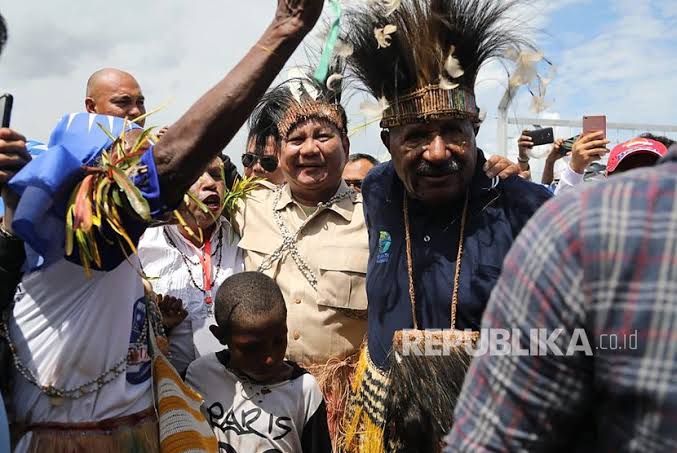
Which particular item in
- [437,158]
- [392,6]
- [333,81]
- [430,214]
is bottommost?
[430,214]

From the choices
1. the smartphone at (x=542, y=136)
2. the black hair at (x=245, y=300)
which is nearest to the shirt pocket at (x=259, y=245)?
the black hair at (x=245, y=300)

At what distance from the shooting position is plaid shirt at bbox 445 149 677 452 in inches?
37.7

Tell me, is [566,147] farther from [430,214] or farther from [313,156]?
[430,214]

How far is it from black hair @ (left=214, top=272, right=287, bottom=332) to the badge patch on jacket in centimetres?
44

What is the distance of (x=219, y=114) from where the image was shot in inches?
66.2

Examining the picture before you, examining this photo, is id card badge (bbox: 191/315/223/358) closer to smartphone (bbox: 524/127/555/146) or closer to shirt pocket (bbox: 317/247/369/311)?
shirt pocket (bbox: 317/247/369/311)

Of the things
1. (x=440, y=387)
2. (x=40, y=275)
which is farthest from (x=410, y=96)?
(x=40, y=275)

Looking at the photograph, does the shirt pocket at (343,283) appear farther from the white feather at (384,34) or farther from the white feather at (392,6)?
the white feather at (392,6)

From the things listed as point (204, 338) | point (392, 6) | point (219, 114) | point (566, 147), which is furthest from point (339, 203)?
point (566, 147)

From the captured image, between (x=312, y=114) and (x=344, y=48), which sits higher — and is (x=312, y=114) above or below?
below

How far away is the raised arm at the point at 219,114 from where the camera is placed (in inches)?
66.4

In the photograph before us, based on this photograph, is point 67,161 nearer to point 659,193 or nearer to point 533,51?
point 659,193

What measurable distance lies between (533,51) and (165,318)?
6.37ft

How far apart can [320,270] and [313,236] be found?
0.22 m
